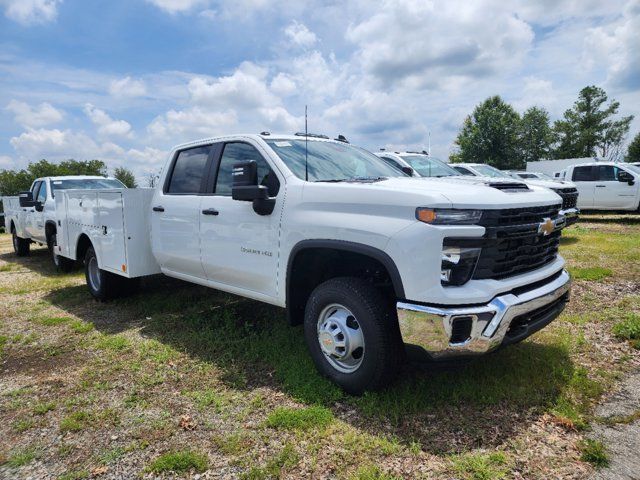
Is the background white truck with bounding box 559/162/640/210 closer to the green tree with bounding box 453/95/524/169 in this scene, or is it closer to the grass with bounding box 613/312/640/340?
the grass with bounding box 613/312/640/340

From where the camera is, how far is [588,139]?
54094 mm

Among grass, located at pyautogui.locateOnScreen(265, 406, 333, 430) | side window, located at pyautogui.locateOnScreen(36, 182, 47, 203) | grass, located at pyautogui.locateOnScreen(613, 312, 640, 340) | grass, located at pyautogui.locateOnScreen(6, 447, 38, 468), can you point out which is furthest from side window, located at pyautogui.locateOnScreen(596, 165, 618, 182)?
grass, located at pyautogui.locateOnScreen(6, 447, 38, 468)

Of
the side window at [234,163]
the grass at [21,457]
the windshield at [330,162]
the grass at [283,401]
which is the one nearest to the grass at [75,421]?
the grass at [283,401]

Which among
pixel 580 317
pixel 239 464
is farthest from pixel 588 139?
pixel 239 464

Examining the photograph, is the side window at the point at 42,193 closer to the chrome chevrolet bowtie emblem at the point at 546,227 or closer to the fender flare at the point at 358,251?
the fender flare at the point at 358,251

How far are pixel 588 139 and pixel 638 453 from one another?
200 feet

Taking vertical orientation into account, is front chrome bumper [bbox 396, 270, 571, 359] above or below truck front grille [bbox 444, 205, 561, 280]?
below

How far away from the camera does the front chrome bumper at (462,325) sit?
2734mm

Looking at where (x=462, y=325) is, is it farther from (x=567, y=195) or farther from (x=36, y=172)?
(x=36, y=172)

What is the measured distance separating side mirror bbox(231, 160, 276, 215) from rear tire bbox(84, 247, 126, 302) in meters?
3.31

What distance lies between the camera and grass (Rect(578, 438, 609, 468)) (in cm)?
255

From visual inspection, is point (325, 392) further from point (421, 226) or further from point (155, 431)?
point (421, 226)

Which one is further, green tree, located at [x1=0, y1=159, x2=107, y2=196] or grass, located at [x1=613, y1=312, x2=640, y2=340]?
green tree, located at [x1=0, y1=159, x2=107, y2=196]

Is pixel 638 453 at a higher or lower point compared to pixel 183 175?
lower
